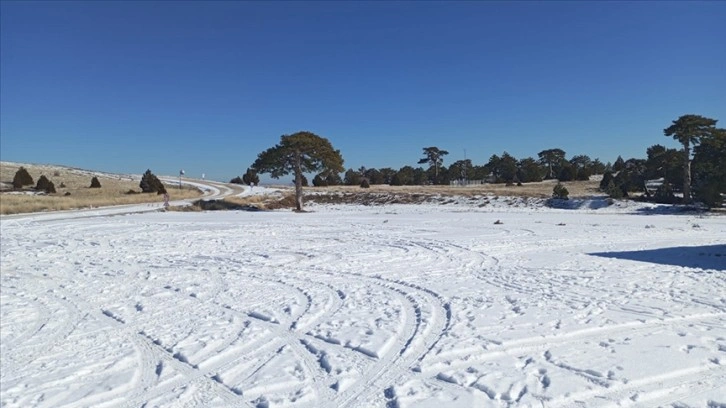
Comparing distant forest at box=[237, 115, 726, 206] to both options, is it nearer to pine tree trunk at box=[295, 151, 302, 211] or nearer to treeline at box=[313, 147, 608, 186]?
pine tree trunk at box=[295, 151, 302, 211]

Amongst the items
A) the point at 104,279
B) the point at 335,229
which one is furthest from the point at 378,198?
the point at 104,279

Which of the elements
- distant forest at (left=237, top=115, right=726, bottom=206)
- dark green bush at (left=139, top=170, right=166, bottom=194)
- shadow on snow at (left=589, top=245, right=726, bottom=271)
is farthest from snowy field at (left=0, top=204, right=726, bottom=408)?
dark green bush at (left=139, top=170, right=166, bottom=194)

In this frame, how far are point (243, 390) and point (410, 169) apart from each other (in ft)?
217

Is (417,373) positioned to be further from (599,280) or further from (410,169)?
(410,169)

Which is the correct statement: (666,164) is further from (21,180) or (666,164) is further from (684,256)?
(21,180)

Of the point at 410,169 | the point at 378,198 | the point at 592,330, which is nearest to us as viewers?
the point at 592,330

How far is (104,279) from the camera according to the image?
1061cm

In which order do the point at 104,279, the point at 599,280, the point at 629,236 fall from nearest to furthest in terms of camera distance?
the point at 599,280
the point at 104,279
the point at 629,236

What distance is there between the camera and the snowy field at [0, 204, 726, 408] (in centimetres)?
454

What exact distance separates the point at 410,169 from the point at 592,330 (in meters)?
64.4

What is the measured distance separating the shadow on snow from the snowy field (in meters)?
0.07

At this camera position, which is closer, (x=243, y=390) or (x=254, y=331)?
(x=243, y=390)

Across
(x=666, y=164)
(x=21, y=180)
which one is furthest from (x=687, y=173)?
(x=21, y=180)

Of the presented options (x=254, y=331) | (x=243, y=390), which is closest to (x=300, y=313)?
(x=254, y=331)
